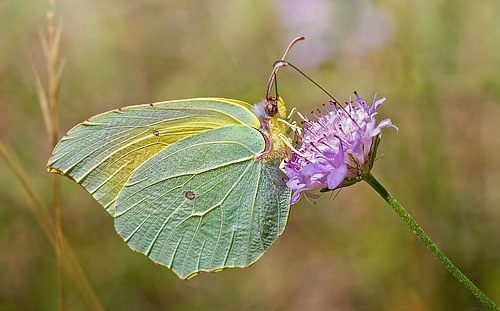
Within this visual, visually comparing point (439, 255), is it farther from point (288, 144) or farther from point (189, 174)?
point (189, 174)

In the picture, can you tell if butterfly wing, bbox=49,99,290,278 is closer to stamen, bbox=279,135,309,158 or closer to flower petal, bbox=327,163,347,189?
stamen, bbox=279,135,309,158

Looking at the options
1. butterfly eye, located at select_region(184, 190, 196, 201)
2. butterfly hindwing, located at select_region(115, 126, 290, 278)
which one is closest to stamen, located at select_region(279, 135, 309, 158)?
butterfly hindwing, located at select_region(115, 126, 290, 278)

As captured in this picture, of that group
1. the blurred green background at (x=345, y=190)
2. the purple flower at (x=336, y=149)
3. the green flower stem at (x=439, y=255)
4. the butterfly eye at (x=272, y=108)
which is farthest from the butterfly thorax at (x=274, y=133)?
the blurred green background at (x=345, y=190)

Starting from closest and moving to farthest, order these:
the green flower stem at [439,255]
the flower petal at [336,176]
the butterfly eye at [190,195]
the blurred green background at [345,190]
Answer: the green flower stem at [439,255], the flower petal at [336,176], the butterfly eye at [190,195], the blurred green background at [345,190]

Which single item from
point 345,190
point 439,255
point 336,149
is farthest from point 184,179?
point 345,190

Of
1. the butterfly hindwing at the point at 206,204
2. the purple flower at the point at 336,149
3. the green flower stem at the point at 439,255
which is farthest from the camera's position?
the butterfly hindwing at the point at 206,204

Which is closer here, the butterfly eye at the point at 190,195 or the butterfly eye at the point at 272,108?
the butterfly eye at the point at 272,108

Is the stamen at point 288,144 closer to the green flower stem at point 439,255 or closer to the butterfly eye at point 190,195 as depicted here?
the green flower stem at point 439,255
